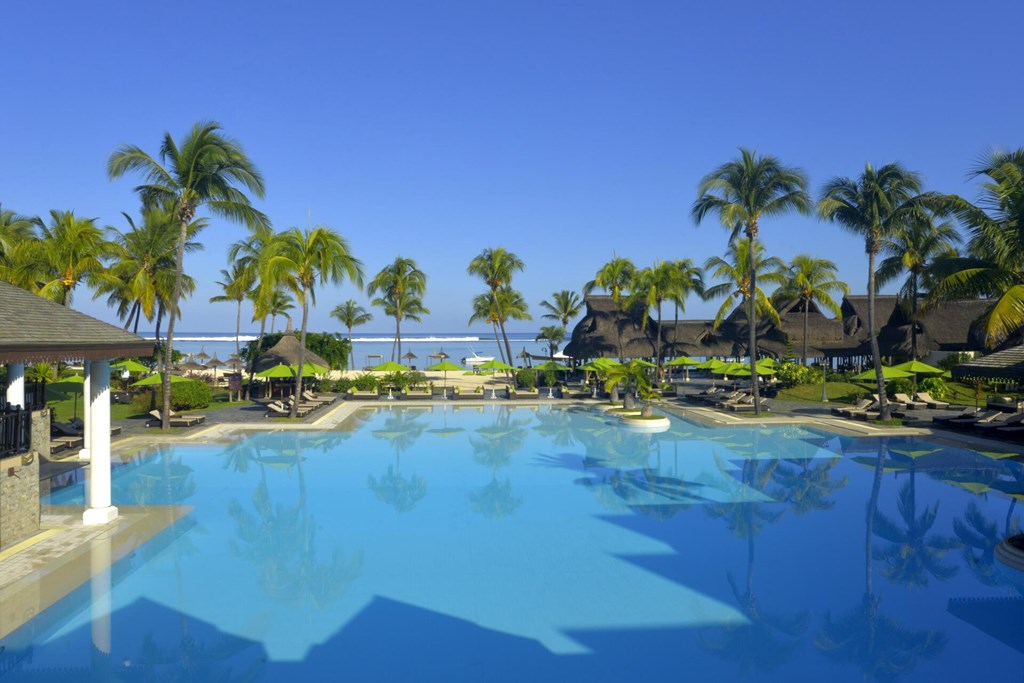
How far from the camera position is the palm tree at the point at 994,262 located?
43.0 ft

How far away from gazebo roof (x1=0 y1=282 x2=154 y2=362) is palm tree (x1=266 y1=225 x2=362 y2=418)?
37.9ft

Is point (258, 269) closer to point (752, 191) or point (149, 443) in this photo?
point (149, 443)

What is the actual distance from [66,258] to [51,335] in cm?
1504

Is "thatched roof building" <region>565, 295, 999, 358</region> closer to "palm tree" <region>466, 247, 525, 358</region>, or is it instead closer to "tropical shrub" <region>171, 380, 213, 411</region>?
"palm tree" <region>466, 247, 525, 358</region>

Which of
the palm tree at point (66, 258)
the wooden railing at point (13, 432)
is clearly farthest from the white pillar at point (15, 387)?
the palm tree at point (66, 258)

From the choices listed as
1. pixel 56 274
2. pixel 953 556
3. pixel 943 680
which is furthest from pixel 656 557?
pixel 56 274

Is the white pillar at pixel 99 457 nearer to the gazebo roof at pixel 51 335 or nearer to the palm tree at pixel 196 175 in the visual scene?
the gazebo roof at pixel 51 335

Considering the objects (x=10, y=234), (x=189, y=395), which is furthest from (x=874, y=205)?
(x=10, y=234)

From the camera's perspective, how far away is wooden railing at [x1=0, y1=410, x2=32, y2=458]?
1011 centimetres

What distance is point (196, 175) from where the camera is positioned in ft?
64.5

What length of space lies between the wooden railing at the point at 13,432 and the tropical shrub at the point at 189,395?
1463cm

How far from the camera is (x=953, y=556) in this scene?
9.85 m

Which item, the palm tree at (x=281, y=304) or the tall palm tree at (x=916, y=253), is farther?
the palm tree at (x=281, y=304)

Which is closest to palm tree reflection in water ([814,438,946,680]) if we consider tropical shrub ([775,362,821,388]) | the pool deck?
the pool deck
